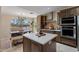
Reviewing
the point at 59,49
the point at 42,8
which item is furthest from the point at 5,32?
the point at 59,49

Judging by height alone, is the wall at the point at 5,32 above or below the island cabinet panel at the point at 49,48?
above

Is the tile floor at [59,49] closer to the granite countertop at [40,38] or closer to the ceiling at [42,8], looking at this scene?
the granite countertop at [40,38]

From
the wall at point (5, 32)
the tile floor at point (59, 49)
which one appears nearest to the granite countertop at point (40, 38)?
the tile floor at point (59, 49)

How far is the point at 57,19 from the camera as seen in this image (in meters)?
1.56

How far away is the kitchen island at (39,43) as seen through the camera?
4.87 ft

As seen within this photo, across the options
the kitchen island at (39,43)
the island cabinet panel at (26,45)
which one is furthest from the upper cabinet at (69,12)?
the island cabinet panel at (26,45)

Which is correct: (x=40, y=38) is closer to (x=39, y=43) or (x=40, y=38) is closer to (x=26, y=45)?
(x=39, y=43)

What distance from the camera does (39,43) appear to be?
150cm

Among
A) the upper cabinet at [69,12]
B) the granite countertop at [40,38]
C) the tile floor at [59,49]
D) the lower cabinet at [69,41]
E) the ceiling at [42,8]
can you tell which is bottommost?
the tile floor at [59,49]

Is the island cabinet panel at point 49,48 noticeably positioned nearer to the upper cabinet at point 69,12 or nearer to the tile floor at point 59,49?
the tile floor at point 59,49

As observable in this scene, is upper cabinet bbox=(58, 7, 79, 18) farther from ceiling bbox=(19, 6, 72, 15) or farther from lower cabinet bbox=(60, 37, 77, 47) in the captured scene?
lower cabinet bbox=(60, 37, 77, 47)
